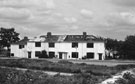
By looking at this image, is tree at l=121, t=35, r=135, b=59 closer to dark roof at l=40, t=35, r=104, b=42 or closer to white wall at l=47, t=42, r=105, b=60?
white wall at l=47, t=42, r=105, b=60

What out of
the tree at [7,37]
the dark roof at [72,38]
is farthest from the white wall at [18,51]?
the tree at [7,37]

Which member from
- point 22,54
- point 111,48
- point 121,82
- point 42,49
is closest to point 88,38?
point 42,49

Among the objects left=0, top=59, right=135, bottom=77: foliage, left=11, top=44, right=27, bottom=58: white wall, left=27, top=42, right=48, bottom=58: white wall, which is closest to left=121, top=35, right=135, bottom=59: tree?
left=27, top=42, right=48, bottom=58: white wall

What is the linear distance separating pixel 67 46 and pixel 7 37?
36.6 m

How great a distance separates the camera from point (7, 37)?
300 ft

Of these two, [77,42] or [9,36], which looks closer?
[77,42]

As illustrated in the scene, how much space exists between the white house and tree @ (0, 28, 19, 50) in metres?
23.0

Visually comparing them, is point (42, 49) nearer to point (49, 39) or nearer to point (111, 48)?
point (49, 39)

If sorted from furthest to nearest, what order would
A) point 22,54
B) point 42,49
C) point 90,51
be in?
1. point 22,54
2. point 42,49
3. point 90,51

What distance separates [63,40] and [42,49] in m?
6.43

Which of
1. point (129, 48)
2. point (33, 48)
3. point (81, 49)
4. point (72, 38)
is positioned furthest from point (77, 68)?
point (33, 48)

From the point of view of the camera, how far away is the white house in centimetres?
6050

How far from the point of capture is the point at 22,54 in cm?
7012

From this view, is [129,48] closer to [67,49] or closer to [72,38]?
[72,38]
